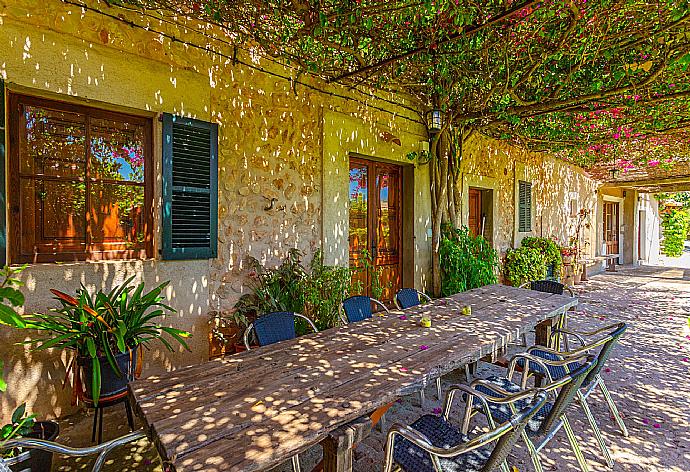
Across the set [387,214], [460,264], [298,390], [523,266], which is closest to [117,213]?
[298,390]

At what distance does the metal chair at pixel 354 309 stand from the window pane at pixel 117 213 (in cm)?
175

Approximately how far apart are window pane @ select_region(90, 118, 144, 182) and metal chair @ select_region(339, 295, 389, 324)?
196cm

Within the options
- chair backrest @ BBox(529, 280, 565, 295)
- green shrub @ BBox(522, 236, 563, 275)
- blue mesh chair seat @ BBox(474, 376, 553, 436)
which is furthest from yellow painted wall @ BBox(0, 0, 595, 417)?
green shrub @ BBox(522, 236, 563, 275)

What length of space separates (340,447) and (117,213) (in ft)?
8.37

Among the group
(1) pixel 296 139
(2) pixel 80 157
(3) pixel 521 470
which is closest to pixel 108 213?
(2) pixel 80 157

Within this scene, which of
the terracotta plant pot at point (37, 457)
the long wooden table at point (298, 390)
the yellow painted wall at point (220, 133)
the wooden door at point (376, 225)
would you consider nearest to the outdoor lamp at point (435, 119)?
the yellow painted wall at point (220, 133)

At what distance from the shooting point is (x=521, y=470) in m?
2.21

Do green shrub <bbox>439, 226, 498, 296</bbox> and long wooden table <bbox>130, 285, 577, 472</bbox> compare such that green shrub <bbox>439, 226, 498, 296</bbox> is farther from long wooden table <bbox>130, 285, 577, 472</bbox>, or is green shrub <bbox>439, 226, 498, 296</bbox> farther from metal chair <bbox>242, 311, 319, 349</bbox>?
metal chair <bbox>242, 311, 319, 349</bbox>

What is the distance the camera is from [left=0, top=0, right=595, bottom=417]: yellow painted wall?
254 cm

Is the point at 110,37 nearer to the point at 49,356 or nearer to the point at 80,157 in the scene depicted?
the point at 80,157

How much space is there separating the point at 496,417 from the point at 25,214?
10.7 ft

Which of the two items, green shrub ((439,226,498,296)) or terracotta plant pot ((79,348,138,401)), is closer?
terracotta plant pot ((79,348,138,401))

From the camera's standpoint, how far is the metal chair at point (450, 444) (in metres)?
1.38

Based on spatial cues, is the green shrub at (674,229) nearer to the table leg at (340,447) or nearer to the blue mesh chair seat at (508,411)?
the blue mesh chair seat at (508,411)
